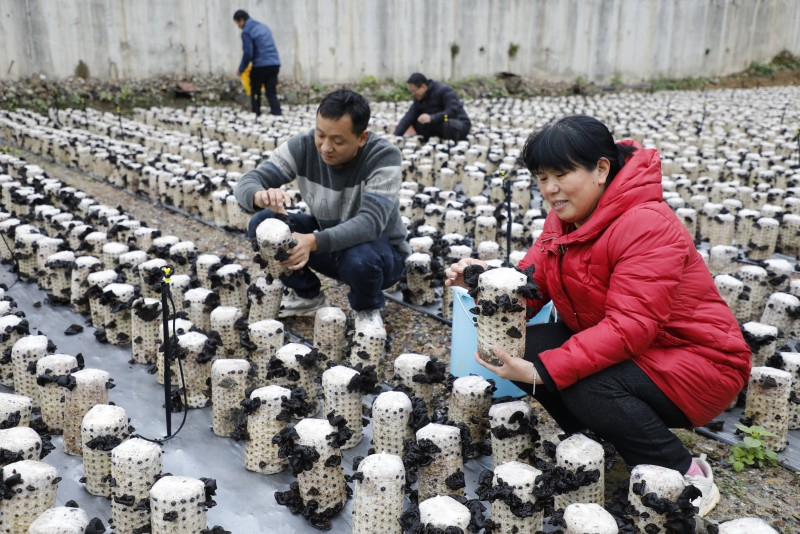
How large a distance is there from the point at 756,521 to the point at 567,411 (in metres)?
0.67

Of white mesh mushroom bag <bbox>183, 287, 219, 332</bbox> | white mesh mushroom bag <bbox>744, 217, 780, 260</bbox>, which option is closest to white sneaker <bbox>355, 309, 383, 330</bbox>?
white mesh mushroom bag <bbox>183, 287, 219, 332</bbox>

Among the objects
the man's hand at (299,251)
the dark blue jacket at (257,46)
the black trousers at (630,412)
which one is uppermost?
the dark blue jacket at (257,46)

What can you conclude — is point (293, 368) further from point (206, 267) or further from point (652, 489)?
point (652, 489)

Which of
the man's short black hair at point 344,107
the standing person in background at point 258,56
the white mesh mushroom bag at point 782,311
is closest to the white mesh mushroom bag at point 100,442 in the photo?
the man's short black hair at point 344,107

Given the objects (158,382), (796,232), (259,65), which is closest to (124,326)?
(158,382)

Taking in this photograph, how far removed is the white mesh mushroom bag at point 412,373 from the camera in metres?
2.40

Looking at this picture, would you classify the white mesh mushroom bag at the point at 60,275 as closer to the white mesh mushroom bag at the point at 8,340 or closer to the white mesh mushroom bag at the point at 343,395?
the white mesh mushroom bag at the point at 8,340

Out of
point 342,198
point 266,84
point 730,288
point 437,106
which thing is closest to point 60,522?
point 342,198

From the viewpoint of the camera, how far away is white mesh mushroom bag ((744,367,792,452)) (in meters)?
2.29

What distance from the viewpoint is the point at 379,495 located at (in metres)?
1.78

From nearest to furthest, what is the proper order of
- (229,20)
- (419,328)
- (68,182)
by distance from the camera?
(419,328) < (68,182) < (229,20)

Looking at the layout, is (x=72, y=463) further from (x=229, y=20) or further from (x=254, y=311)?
(x=229, y=20)

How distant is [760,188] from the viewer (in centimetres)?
512

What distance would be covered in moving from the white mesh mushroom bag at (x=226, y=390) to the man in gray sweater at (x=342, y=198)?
0.50m
